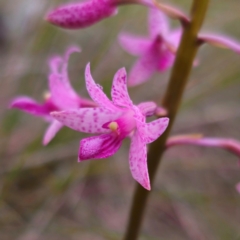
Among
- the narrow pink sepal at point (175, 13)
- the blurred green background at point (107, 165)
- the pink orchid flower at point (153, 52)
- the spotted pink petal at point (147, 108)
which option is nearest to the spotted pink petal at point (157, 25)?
the pink orchid flower at point (153, 52)

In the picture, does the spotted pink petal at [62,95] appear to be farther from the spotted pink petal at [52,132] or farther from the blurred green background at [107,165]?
the blurred green background at [107,165]

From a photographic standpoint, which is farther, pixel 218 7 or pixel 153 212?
pixel 218 7

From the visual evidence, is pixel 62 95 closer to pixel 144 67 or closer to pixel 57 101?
pixel 57 101

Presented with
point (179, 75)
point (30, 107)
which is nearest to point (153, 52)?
point (179, 75)

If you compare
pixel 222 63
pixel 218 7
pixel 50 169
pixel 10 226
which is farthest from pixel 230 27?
pixel 10 226

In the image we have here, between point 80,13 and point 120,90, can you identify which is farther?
point 80,13

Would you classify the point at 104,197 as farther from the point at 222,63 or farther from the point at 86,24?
the point at 86,24

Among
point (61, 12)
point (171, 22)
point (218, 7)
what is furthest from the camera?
point (171, 22)

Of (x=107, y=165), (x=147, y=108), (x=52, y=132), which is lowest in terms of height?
(x=107, y=165)
